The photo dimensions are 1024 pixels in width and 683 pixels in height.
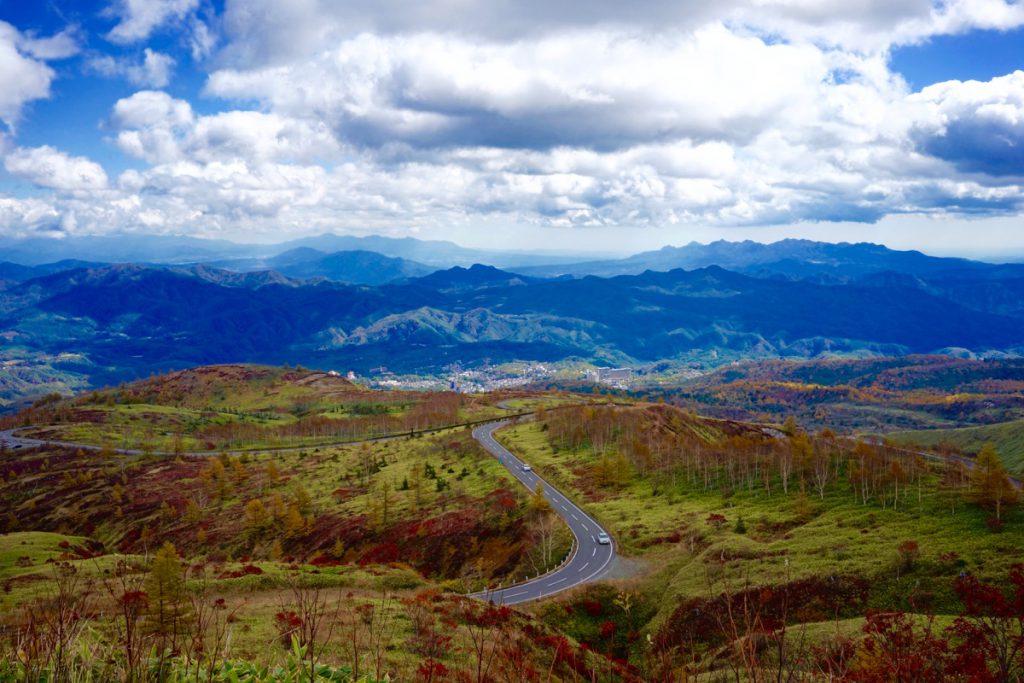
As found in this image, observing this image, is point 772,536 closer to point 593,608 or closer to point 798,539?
point 798,539

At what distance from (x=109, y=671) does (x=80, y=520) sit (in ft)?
542

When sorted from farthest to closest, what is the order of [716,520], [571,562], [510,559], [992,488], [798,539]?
[510,559], [716,520], [571,562], [798,539], [992,488]

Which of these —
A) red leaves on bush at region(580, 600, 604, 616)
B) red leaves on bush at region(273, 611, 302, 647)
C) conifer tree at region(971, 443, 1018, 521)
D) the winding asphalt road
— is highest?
red leaves on bush at region(273, 611, 302, 647)

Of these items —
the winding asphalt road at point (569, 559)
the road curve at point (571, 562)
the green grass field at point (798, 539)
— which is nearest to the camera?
the green grass field at point (798, 539)

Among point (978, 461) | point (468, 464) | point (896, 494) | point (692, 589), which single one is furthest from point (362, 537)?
point (978, 461)

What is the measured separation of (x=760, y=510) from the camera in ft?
252

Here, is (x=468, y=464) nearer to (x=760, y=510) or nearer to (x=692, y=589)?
(x=760, y=510)

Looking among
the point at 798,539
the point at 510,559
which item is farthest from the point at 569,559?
the point at 798,539

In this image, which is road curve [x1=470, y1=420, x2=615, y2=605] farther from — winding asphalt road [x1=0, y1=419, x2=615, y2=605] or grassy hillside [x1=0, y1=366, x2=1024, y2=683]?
grassy hillside [x1=0, y1=366, x2=1024, y2=683]

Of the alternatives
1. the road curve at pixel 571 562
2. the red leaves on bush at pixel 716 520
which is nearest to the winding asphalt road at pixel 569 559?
the road curve at pixel 571 562

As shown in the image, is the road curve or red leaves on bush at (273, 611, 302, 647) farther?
the road curve

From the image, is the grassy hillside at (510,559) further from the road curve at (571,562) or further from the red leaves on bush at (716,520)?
the road curve at (571,562)

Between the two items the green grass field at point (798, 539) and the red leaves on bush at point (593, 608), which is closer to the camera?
the green grass field at point (798, 539)

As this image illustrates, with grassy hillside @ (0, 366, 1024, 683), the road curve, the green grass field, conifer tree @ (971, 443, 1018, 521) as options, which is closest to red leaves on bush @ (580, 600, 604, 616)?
grassy hillside @ (0, 366, 1024, 683)
